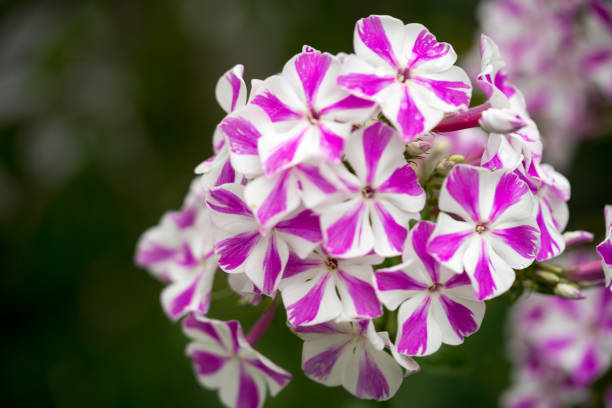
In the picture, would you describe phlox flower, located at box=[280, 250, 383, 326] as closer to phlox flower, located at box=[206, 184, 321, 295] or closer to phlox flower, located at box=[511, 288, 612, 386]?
phlox flower, located at box=[206, 184, 321, 295]

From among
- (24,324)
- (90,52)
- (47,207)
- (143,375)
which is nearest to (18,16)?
(90,52)

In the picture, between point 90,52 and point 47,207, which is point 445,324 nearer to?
point 47,207

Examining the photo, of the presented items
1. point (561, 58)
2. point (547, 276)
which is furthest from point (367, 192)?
point (561, 58)

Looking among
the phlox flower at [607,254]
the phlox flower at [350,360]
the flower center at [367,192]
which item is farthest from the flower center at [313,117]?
the phlox flower at [607,254]

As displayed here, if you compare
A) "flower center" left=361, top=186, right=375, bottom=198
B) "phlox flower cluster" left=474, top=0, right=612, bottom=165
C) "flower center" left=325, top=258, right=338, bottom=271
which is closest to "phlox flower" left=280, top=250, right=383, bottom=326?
"flower center" left=325, top=258, right=338, bottom=271

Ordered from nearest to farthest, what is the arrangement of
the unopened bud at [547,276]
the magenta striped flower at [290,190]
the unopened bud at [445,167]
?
the magenta striped flower at [290,190]
the unopened bud at [445,167]
the unopened bud at [547,276]

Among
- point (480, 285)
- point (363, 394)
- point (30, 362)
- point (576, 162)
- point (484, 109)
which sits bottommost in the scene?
A: point (576, 162)

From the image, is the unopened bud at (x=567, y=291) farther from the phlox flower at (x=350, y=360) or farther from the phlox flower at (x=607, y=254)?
the phlox flower at (x=350, y=360)

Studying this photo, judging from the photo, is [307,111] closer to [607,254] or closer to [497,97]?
[497,97]
